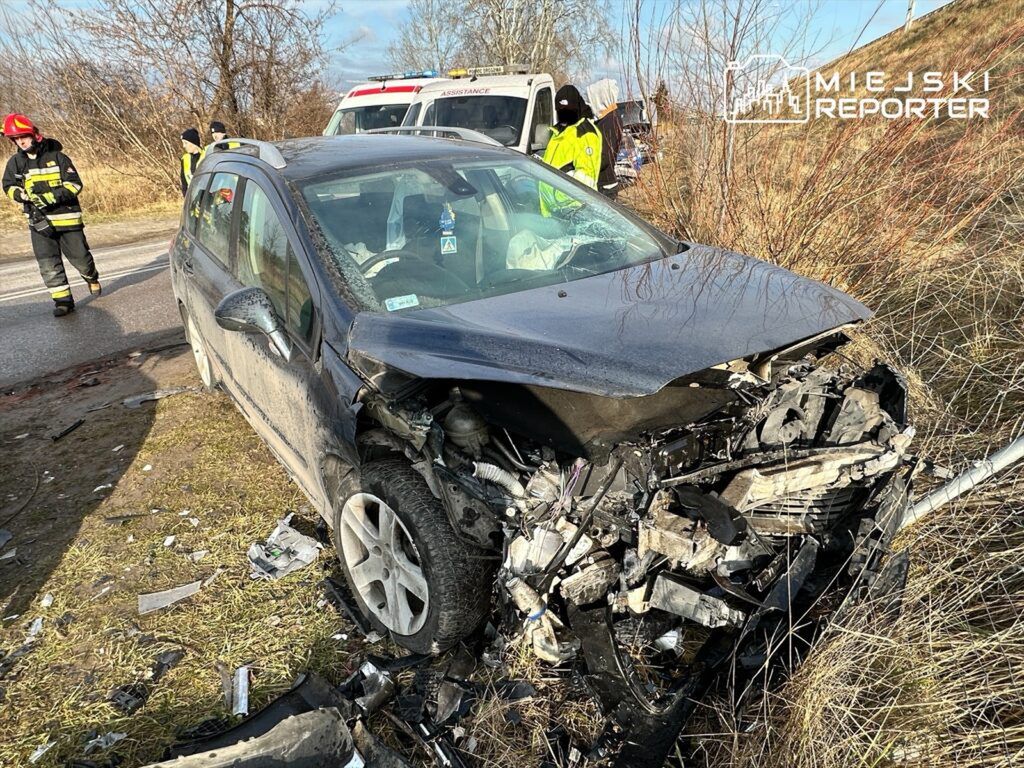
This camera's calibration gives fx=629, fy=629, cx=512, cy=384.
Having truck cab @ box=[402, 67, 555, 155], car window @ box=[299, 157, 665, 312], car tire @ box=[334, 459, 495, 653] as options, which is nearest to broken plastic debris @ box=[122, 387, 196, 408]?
car window @ box=[299, 157, 665, 312]

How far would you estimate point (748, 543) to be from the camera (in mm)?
2006

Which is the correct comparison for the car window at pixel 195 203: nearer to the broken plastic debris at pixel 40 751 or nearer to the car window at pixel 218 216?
the car window at pixel 218 216

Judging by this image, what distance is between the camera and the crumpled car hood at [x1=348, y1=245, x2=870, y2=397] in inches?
75.2

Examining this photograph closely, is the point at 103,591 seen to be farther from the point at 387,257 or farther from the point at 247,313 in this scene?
the point at 387,257

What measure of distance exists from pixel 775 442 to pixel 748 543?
0.46m

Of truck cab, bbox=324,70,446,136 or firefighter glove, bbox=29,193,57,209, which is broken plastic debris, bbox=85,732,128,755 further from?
truck cab, bbox=324,70,446,136

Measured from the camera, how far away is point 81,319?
6.85 m

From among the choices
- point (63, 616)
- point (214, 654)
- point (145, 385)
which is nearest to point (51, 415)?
point (145, 385)

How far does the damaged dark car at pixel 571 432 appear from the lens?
1918mm

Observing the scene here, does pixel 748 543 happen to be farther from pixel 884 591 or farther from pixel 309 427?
pixel 309 427

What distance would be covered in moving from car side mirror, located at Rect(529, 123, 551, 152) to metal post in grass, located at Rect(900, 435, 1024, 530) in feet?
21.5

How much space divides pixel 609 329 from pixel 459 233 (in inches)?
41.8

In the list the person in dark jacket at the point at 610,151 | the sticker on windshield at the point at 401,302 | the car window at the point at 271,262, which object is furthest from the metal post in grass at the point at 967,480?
the person in dark jacket at the point at 610,151

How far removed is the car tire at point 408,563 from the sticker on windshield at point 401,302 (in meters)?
0.59
